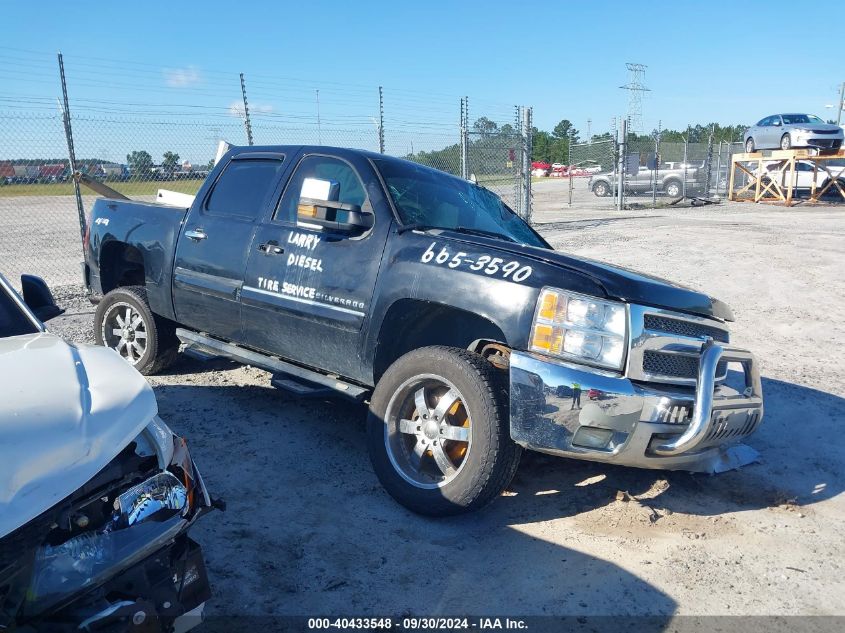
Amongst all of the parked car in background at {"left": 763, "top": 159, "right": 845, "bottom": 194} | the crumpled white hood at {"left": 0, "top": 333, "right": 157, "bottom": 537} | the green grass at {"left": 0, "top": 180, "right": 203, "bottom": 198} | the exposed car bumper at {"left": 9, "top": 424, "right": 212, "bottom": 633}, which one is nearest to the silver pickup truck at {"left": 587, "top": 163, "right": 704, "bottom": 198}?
the parked car in background at {"left": 763, "top": 159, "right": 845, "bottom": 194}

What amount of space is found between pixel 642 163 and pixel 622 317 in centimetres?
2876

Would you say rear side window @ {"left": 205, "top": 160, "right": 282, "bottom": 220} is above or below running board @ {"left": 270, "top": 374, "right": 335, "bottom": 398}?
above

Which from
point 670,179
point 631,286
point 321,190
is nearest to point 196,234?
point 321,190

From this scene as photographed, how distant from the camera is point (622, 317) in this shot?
3.44m

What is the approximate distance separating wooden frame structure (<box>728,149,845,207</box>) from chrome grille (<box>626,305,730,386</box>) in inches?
931

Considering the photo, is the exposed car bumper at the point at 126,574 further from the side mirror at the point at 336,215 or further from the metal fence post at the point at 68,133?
the metal fence post at the point at 68,133

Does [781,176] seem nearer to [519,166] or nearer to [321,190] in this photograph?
[519,166]

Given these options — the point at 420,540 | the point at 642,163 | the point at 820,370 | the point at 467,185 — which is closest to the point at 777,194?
the point at 642,163

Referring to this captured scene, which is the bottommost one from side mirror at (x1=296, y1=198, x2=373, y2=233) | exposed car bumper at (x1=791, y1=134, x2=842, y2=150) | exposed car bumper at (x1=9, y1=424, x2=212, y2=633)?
exposed car bumper at (x1=9, y1=424, x2=212, y2=633)

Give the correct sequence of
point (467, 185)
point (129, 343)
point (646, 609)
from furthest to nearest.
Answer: point (129, 343), point (467, 185), point (646, 609)

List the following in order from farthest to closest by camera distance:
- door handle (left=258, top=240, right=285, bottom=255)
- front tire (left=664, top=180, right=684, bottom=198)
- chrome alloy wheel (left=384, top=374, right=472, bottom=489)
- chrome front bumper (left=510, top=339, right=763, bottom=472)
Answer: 1. front tire (left=664, top=180, right=684, bottom=198)
2. door handle (left=258, top=240, right=285, bottom=255)
3. chrome alloy wheel (left=384, top=374, right=472, bottom=489)
4. chrome front bumper (left=510, top=339, right=763, bottom=472)

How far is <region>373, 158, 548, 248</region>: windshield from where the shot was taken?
445cm

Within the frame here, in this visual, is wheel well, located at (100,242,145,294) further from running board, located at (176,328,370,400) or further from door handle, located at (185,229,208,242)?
running board, located at (176,328,370,400)

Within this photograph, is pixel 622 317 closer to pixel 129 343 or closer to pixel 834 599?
pixel 834 599
